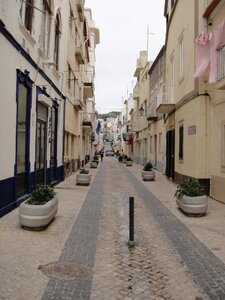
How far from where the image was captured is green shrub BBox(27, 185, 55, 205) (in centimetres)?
839

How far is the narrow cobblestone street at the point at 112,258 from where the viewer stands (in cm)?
493

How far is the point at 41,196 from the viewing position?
8562 mm

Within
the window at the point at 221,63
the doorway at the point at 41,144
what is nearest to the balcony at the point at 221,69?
the window at the point at 221,63

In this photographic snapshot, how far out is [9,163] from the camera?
1003 centimetres

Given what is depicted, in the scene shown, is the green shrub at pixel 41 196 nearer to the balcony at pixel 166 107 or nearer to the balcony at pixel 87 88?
the balcony at pixel 166 107

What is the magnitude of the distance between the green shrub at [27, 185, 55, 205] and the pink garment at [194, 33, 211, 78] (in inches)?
277

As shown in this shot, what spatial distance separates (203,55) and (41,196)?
769cm

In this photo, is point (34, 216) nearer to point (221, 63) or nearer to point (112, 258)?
point (112, 258)

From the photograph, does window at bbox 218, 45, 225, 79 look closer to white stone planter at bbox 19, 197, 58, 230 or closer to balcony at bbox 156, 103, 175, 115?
white stone planter at bbox 19, 197, 58, 230

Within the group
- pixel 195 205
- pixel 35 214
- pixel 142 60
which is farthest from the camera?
pixel 142 60

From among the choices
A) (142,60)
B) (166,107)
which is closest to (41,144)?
(166,107)

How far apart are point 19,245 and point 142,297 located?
2910mm

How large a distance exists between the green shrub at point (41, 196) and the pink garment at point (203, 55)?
7.03 metres

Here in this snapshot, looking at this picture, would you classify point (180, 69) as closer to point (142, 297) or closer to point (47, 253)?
point (47, 253)
